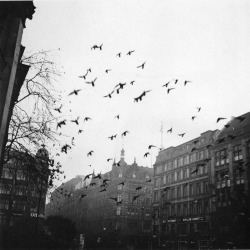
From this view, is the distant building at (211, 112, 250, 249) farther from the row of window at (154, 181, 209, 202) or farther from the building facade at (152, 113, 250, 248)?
the row of window at (154, 181, 209, 202)

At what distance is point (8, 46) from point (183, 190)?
48308mm

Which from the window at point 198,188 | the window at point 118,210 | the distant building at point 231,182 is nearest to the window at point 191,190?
the window at point 198,188

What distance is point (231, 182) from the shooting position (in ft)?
152

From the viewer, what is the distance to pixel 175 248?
54031mm

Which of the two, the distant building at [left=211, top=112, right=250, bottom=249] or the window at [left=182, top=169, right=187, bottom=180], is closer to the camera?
the distant building at [left=211, top=112, right=250, bottom=249]

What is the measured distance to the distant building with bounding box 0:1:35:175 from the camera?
1376 centimetres

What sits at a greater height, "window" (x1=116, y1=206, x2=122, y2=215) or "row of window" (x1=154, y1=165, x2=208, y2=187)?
"row of window" (x1=154, y1=165, x2=208, y2=187)

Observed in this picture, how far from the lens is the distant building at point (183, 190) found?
5184 cm

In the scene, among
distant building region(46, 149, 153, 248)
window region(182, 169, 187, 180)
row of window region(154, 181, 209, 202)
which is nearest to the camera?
row of window region(154, 181, 209, 202)

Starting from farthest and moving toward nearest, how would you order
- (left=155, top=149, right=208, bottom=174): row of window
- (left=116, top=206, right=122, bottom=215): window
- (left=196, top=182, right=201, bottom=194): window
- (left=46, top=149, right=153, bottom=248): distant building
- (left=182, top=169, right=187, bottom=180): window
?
(left=116, top=206, right=122, bottom=215): window, (left=46, top=149, right=153, bottom=248): distant building, (left=182, top=169, right=187, bottom=180): window, (left=155, top=149, right=208, bottom=174): row of window, (left=196, top=182, right=201, bottom=194): window

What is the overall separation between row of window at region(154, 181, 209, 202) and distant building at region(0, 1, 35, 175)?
40138mm

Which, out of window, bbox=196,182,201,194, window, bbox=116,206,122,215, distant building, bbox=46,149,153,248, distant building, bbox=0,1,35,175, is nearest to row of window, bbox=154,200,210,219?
window, bbox=196,182,201,194

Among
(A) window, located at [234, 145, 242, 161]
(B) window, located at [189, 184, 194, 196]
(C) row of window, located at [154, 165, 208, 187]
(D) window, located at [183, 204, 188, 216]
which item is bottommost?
(D) window, located at [183, 204, 188, 216]

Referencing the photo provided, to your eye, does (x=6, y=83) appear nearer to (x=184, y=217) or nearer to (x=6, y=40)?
(x=6, y=40)
